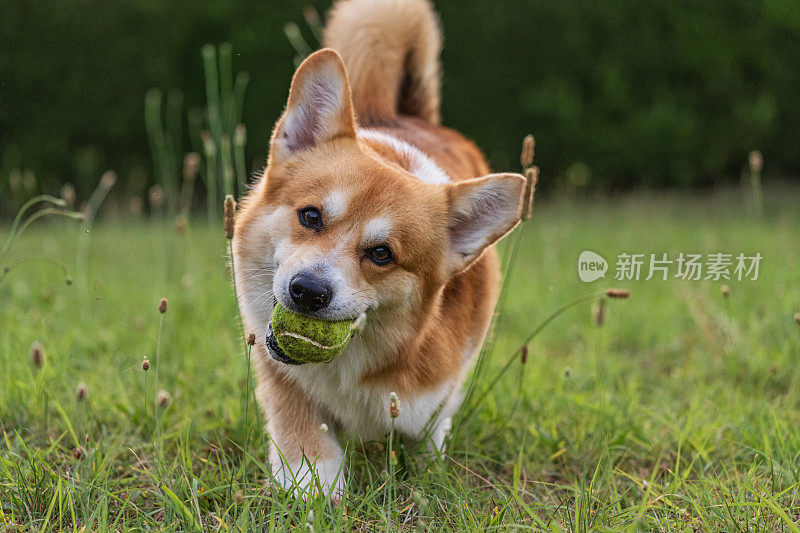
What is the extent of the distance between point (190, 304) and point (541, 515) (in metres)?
2.44

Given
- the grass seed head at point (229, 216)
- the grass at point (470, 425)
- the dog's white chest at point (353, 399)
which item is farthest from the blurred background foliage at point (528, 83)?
the grass seed head at point (229, 216)

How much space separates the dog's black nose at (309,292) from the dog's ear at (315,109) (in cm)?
57

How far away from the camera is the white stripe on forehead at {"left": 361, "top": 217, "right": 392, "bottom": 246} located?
7.17 feet

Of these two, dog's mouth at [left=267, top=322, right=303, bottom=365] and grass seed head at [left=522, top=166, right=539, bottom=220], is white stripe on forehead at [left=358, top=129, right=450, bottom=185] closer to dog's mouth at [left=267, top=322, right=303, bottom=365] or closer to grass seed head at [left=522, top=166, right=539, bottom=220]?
grass seed head at [left=522, top=166, right=539, bottom=220]

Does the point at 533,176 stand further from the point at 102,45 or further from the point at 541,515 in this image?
the point at 102,45

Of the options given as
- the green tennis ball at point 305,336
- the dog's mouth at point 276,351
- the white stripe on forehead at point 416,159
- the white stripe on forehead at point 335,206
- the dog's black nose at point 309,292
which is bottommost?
the dog's mouth at point 276,351

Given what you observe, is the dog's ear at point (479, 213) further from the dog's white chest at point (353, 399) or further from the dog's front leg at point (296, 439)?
the dog's front leg at point (296, 439)

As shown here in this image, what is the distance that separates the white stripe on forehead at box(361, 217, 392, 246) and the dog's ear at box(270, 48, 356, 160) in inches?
13.8

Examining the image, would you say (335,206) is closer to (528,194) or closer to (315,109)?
(315,109)

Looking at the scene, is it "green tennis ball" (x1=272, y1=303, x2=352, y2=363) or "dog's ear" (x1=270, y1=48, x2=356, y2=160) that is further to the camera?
"dog's ear" (x1=270, y1=48, x2=356, y2=160)

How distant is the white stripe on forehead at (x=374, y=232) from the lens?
219 cm

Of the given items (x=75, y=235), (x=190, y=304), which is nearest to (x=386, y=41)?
(x=190, y=304)

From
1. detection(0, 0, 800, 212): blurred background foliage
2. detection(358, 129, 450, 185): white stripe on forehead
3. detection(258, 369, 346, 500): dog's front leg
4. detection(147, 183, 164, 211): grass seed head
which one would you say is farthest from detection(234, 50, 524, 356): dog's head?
detection(0, 0, 800, 212): blurred background foliage

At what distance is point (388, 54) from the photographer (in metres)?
3.39
